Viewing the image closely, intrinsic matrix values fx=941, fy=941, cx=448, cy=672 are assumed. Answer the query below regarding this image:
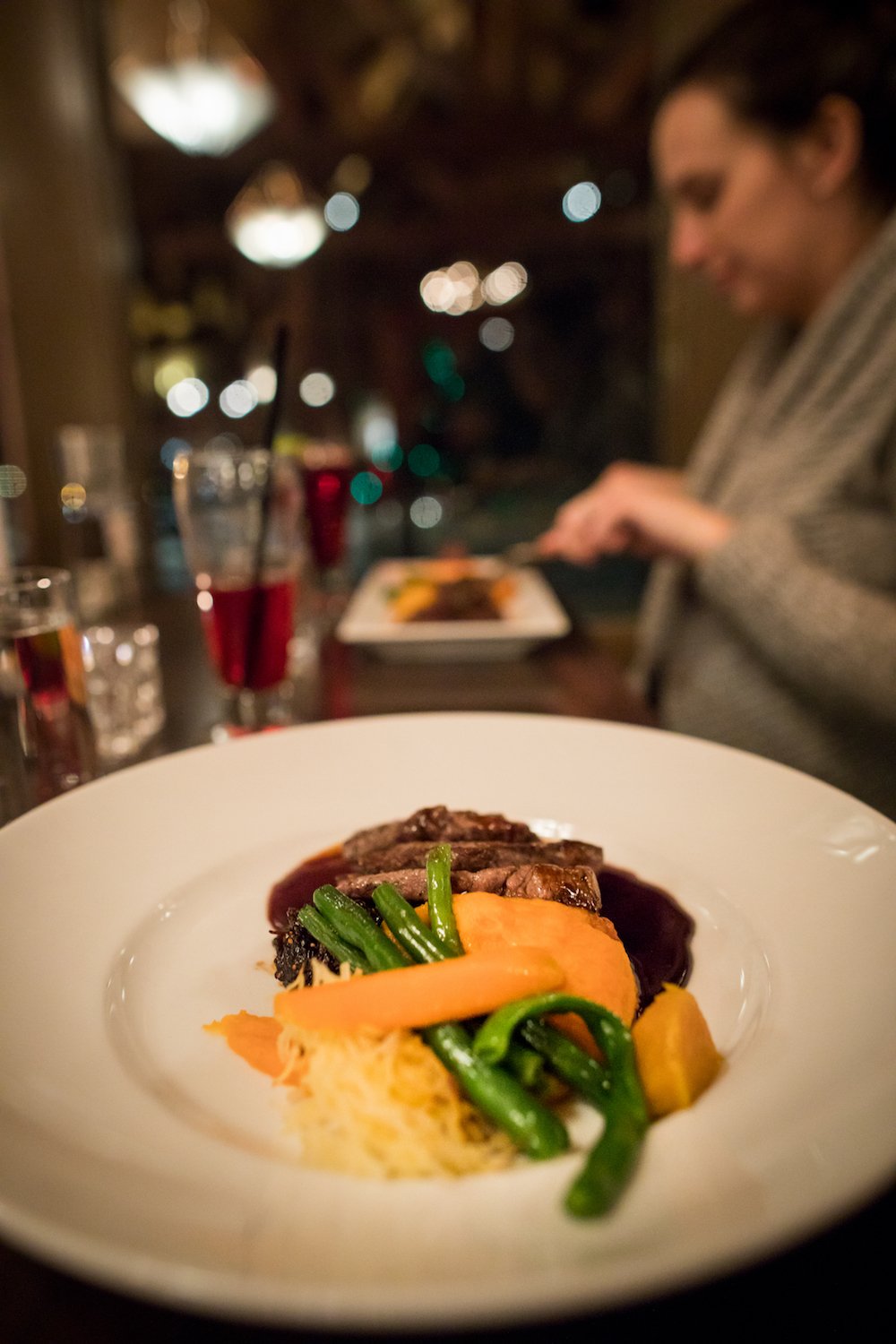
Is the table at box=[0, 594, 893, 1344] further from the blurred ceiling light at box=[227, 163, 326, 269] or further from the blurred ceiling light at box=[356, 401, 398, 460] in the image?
the blurred ceiling light at box=[227, 163, 326, 269]

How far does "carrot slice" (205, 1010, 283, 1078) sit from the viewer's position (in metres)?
0.76

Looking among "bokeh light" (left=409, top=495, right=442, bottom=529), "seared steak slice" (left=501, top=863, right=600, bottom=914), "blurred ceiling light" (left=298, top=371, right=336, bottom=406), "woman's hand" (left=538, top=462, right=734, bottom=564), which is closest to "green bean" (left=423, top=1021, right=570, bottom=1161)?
"seared steak slice" (left=501, top=863, right=600, bottom=914)

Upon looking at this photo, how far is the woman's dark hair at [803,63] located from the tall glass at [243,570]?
5.41 ft

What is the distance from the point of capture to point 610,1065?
0.71m

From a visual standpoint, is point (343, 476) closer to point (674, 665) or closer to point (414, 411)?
point (674, 665)

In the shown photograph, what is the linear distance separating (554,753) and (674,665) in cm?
160

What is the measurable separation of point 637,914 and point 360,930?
302 mm

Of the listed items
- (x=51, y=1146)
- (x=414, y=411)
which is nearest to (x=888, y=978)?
(x=51, y=1146)

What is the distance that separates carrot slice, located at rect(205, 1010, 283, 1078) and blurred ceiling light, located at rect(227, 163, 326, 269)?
4.08 meters

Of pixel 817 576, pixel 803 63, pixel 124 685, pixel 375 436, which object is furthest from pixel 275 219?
pixel 124 685

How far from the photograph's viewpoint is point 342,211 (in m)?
5.43

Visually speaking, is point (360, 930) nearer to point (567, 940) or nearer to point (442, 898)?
point (442, 898)

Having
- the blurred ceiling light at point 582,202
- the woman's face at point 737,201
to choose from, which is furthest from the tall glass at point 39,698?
the blurred ceiling light at point 582,202

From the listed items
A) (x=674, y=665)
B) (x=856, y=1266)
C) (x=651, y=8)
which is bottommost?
(x=674, y=665)
